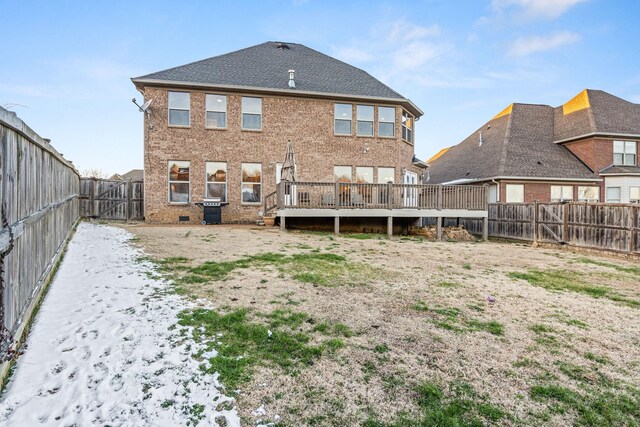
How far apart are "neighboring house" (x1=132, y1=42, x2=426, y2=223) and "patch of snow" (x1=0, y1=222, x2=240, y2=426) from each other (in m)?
11.2

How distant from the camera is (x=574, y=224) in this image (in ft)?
40.6

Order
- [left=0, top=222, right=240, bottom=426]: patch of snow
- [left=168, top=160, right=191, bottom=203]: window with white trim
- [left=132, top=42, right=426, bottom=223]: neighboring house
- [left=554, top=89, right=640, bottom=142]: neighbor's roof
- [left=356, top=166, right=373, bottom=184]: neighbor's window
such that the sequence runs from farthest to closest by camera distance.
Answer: [left=554, top=89, right=640, bottom=142]: neighbor's roof < [left=356, top=166, right=373, bottom=184]: neighbor's window < [left=168, top=160, right=191, bottom=203]: window with white trim < [left=132, top=42, right=426, bottom=223]: neighboring house < [left=0, top=222, right=240, bottom=426]: patch of snow

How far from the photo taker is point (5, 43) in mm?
12742

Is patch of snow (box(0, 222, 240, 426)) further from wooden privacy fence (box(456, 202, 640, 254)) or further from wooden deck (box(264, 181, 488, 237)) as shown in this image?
wooden privacy fence (box(456, 202, 640, 254))

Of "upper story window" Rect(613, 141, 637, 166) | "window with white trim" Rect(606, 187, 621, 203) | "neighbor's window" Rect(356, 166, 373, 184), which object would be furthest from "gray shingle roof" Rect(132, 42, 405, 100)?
"upper story window" Rect(613, 141, 637, 166)

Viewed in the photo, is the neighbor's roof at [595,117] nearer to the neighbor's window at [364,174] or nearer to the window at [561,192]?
the window at [561,192]

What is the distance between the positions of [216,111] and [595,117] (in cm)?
2270

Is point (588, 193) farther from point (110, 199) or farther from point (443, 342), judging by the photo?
point (110, 199)

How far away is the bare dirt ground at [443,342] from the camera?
2.49 meters

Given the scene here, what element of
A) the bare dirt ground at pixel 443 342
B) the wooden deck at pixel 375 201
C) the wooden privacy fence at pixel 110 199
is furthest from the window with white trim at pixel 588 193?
the wooden privacy fence at pixel 110 199

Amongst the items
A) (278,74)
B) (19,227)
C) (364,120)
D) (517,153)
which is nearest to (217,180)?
(278,74)

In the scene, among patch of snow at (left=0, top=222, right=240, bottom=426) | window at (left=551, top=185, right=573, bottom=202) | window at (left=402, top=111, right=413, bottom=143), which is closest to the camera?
patch of snow at (left=0, top=222, right=240, bottom=426)

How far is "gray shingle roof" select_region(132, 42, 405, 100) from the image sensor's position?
51.1 feet

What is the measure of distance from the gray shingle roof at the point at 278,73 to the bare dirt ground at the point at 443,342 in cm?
1075
